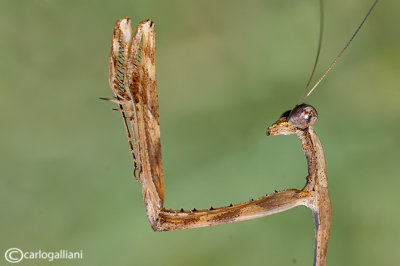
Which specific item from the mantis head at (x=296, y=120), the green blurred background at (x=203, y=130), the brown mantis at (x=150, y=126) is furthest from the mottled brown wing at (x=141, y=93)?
the green blurred background at (x=203, y=130)

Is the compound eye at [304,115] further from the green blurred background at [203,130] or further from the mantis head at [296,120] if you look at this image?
the green blurred background at [203,130]

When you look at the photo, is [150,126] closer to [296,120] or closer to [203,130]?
[296,120]

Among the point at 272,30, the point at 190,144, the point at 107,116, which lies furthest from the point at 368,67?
the point at 107,116

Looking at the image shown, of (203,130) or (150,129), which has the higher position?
(203,130)

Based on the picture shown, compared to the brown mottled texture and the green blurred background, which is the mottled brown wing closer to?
the brown mottled texture

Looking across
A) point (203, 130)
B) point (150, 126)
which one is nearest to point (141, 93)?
point (150, 126)

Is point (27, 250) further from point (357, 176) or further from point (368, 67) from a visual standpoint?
point (368, 67)

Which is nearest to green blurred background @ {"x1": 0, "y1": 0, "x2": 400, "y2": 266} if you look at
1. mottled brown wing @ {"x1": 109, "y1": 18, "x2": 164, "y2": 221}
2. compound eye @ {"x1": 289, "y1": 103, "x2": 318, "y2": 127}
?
mottled brown wing @ {"x1": 109, "y1": 18, "x2": 164, "y2": 221}
